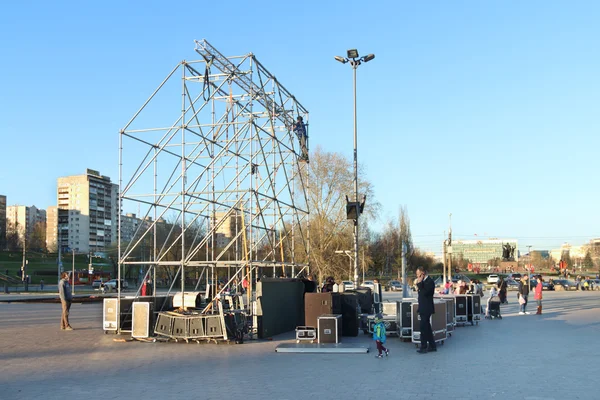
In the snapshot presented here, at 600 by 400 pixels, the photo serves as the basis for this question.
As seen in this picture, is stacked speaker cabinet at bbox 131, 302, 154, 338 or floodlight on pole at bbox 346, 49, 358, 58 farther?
floodlight on pole at bbox 346, 49, 358, 58

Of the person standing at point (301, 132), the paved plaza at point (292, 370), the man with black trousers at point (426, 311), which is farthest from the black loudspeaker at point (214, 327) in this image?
the person standing at point (301, 132)

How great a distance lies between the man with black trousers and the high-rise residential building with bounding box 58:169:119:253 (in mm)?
154977

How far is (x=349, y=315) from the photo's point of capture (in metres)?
16.0

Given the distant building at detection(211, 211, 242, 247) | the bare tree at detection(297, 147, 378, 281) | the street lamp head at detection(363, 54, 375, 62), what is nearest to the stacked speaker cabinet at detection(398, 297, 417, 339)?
the distant building at detection(211, 211, 242, 247)

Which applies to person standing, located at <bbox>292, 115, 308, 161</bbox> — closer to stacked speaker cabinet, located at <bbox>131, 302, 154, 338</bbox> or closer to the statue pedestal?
stacked speaker cabinet, located at <bbox>131, 302, 154, 338</bbox>

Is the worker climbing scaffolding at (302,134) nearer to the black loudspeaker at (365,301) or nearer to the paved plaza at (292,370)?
the black loudspeaker at (365,301)

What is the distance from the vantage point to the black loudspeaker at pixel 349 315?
1588 centimetres

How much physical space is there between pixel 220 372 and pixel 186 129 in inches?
357

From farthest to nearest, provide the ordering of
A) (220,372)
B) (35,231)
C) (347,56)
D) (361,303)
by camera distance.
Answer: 1. (35,231)
2. (347,56)
3. (361,303)
4. (220,372)

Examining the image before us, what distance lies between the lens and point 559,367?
1095cm

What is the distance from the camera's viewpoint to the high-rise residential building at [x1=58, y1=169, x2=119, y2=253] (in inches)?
6373

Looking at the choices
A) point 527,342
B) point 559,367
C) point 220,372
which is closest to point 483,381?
point 559,367

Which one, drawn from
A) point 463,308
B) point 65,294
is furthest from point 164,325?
point 463,308

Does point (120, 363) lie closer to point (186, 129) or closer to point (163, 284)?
point (186, 129)
